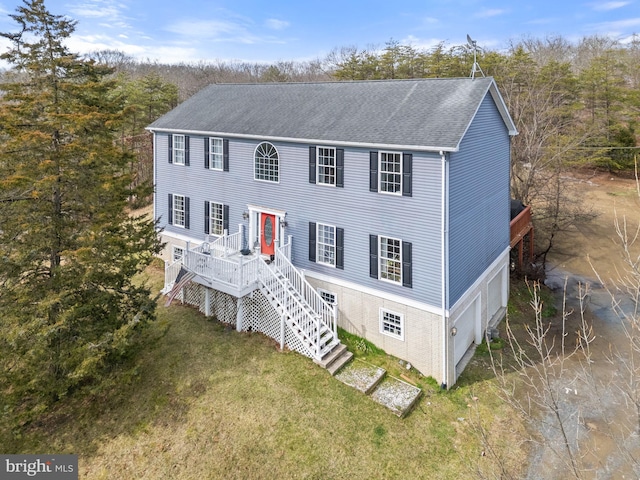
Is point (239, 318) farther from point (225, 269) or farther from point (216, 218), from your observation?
point (216, 218)

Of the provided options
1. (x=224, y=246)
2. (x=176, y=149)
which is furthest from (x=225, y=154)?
(x=224, y=246)

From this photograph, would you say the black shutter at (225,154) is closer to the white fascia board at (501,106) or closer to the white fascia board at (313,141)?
the white fascia board at (313,141)

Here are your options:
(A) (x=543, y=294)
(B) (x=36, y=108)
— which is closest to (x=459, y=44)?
(A) (x=543, y=294)

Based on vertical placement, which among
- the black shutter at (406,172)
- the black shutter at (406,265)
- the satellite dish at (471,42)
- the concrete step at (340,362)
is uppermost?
the satellite dish at (471,42)

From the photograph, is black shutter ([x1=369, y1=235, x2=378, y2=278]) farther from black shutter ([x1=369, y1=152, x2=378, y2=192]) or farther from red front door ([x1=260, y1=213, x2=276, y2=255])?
red front door ([x1=260, y1=213, x2=276, y2=255])

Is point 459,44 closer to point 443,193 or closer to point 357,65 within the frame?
point 357,65

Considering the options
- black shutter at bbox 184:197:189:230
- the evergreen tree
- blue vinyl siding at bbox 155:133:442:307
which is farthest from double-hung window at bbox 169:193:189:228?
the evergreen tree

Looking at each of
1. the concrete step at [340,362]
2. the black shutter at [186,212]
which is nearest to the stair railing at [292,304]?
the concrete step at [340,362]
